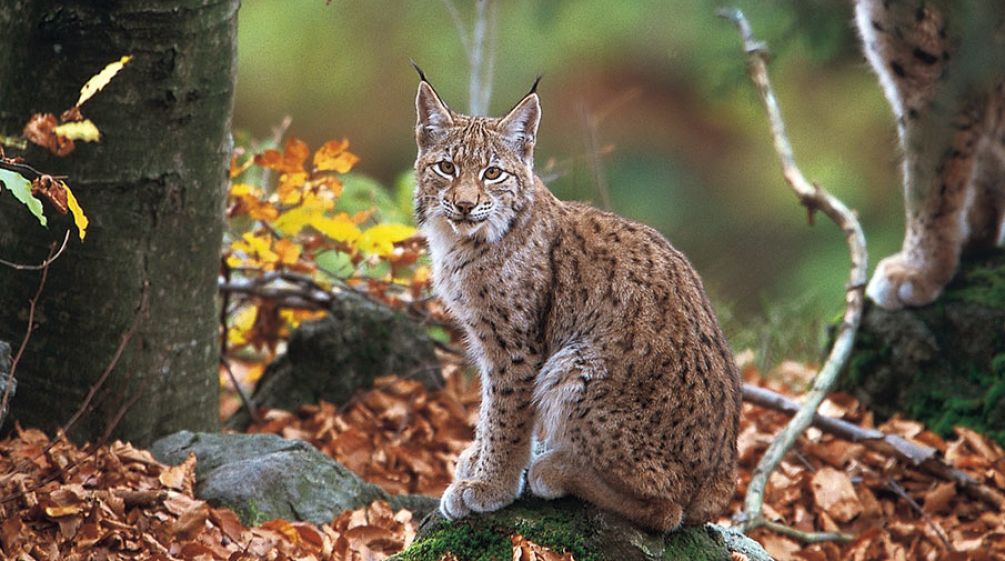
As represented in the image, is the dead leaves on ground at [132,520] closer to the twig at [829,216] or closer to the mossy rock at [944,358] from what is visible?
the twig at [829,216]

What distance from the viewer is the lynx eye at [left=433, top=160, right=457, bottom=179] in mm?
3865

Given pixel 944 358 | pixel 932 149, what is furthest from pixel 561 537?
pixel 932 149

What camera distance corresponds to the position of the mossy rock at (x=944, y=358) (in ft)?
18.3

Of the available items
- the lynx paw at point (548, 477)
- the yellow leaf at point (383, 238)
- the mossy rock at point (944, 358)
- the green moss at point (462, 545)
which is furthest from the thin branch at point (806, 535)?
the yellow leaf at point (383, 238)

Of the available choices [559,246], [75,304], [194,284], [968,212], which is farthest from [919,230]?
[75,304]

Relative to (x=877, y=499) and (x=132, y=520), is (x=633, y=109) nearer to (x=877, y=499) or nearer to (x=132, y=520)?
(x=877, y=499)

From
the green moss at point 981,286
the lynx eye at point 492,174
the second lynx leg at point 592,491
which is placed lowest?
the second lynx leg at point 592,491

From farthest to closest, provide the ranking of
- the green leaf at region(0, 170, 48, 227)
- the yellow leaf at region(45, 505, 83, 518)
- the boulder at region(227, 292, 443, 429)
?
1. the boulder at region(227, 292, 443, 429)
2. the yellow leaf at region(45, 505, 83, 518)
3. the green leaf at region(0, 170, 48, 227)

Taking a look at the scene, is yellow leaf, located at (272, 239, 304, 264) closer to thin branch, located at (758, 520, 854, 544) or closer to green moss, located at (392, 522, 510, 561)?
green moss, located at (392, 522, 510, 561)

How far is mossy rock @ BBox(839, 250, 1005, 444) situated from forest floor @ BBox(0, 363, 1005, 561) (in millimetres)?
118

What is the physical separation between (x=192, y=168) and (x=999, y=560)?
3.25 m

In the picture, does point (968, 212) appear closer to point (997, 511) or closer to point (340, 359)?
point (997, 511)

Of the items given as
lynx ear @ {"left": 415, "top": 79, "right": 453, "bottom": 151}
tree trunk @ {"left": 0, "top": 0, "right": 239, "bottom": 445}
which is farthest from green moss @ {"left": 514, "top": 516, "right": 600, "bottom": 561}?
tree trunk @ {"left": 0, "top": 0, "right": 239, "bottom": 445}

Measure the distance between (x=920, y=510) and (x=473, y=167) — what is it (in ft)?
7.89
